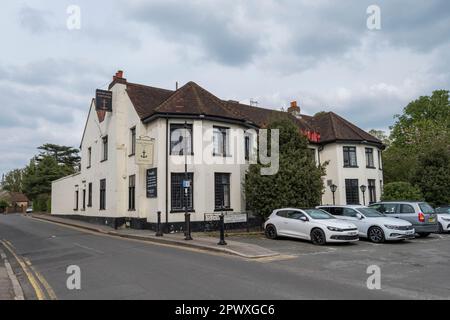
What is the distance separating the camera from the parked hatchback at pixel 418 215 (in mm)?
16422

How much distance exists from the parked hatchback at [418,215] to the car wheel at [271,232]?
583 cm

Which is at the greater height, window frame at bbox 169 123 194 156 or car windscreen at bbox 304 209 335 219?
window frame at bbox 169 123 194 156

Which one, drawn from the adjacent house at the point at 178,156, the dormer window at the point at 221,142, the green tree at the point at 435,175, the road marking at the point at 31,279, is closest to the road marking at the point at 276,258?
the road marking at the point at 31,279

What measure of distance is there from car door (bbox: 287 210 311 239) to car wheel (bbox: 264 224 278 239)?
0.84 m

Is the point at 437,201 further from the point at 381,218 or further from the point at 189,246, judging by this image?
the point at 189,246

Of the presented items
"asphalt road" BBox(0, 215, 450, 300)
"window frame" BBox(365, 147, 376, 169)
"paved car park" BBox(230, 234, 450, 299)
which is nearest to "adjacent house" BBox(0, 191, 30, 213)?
"window frame" BBox(365, 147, 376, 169)

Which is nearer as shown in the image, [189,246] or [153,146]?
[189,246]

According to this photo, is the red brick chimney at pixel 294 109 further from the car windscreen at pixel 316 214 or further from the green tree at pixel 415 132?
the car windscreen at pixel 316 214

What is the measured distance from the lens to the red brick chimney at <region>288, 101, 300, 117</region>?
3497 centimetres

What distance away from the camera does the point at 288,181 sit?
1933 cm

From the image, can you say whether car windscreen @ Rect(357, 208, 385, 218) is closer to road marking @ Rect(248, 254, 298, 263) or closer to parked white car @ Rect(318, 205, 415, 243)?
parked white car @ Rect(318, 205, 415, 243)

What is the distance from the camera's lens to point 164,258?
1130 centimetres
